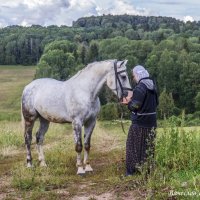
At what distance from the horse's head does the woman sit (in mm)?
260

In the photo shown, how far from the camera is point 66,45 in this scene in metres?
97.8

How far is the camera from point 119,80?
8.13m

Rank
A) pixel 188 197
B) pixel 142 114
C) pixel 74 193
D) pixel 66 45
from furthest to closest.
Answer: pixel 66 45
pixel 142 114
pixel 74 193
pixel 188 197

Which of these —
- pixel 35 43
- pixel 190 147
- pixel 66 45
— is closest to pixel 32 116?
pixel 190 147

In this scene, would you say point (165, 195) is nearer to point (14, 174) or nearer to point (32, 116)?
point (14, 174)

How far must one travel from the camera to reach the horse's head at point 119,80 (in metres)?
8.12

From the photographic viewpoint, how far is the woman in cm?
758

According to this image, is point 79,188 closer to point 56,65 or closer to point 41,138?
point 41,138

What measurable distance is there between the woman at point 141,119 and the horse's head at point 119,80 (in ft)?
0.85

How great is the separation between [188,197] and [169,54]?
3111 inches

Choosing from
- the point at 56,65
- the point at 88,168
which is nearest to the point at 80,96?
the point at 88,168

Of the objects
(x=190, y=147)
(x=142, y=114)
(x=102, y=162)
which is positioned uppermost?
(x=142, y=114)

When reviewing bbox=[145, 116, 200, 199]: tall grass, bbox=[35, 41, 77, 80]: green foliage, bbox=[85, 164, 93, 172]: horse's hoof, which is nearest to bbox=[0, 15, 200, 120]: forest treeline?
bbox=[35, 41, 77, 80]: green foliage

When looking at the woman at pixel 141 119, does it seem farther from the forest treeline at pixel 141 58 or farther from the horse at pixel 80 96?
the forest treeline at pixel 141 58
